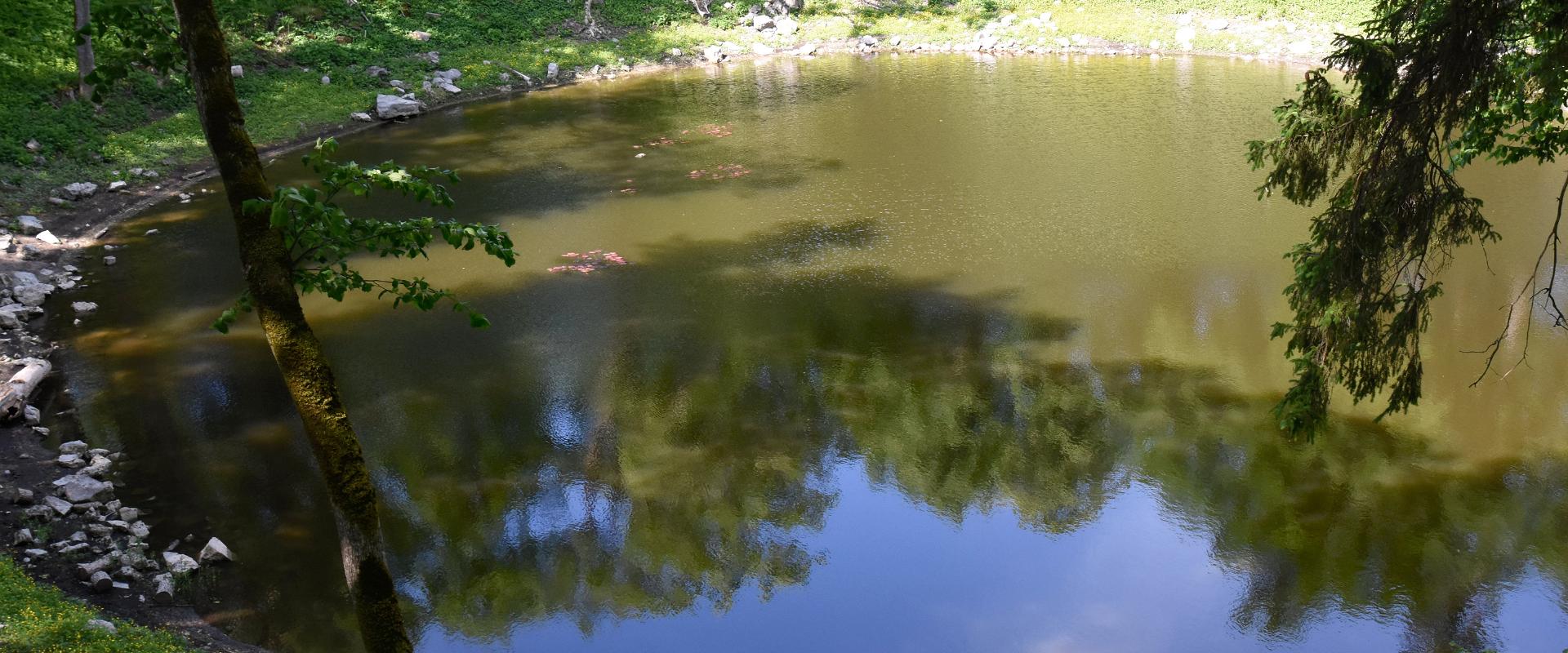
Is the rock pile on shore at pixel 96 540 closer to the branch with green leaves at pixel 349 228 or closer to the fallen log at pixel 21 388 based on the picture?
the fallen log at pixel 21 388

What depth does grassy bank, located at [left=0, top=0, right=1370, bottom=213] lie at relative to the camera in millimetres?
20844

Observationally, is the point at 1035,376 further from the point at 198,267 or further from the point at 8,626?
the point at 198,267

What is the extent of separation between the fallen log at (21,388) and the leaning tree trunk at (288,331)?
24.8 feet

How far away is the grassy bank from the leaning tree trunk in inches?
600

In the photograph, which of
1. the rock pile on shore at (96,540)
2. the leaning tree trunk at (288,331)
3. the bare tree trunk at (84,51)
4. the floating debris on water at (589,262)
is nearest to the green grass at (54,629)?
the rock pile on shore at (96,540)

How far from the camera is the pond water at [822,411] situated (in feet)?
31.6

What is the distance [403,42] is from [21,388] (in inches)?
770

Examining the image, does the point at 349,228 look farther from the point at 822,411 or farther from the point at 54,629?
the point at 822,411

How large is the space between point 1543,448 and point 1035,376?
527 cm

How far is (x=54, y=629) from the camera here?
688cm

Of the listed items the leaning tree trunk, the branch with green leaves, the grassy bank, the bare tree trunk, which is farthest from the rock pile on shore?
the bare tree trunk

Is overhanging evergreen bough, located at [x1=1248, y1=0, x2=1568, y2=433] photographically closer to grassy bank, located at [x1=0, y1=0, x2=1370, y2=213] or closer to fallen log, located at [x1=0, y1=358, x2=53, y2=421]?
fallen log, located at [x1=0, y1=358, x2=53, y2=421]

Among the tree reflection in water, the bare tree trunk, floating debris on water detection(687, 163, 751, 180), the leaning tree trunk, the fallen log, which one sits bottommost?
the tree reflection in water

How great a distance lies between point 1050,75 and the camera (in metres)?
29.4
